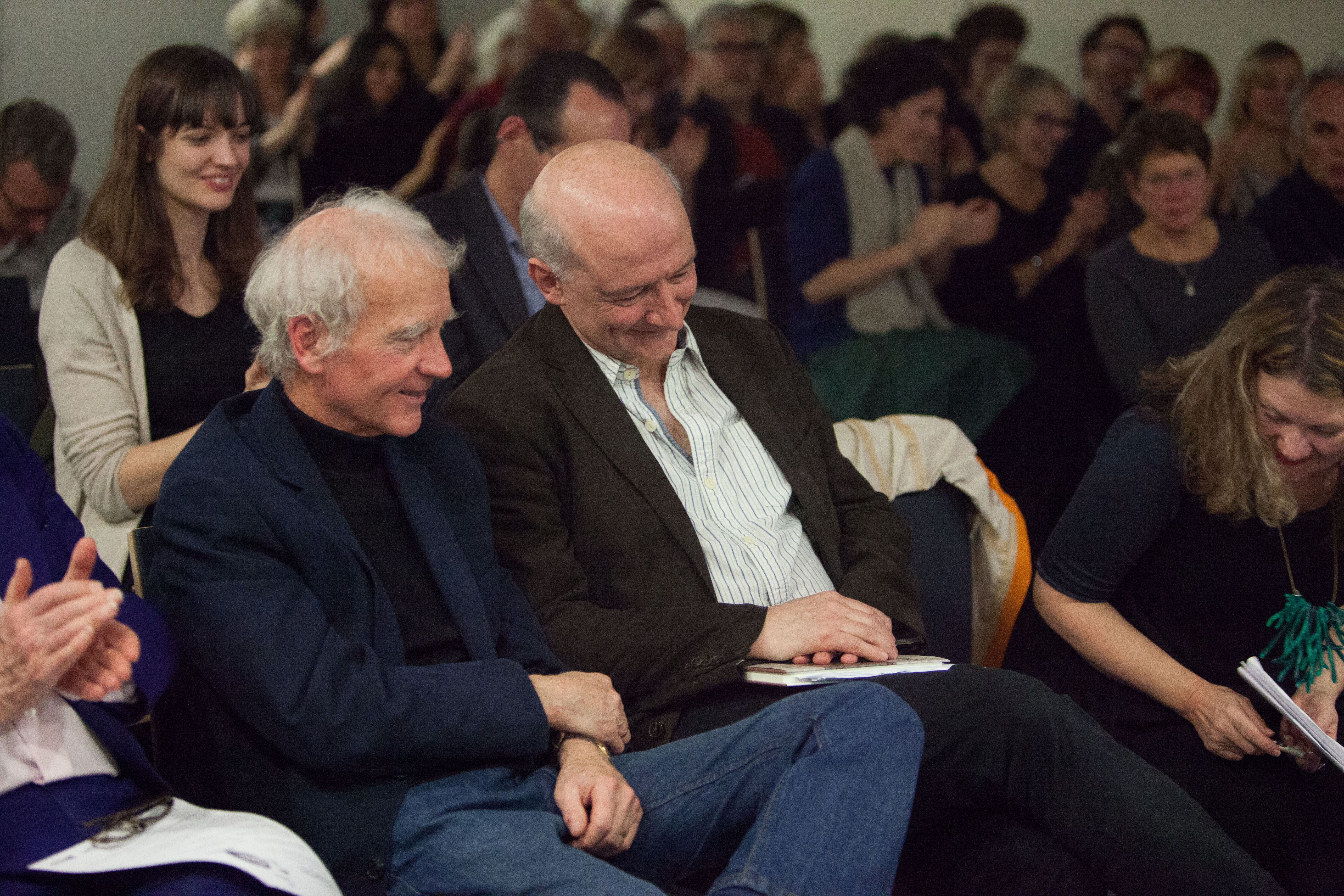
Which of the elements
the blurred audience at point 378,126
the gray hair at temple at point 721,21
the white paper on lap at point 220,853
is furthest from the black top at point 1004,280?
the white paper on lap at point 220,853

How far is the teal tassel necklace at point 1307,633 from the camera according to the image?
1.94m

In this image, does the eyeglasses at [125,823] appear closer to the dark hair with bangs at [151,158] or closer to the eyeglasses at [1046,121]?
the dark hair with bangs at [151,158]

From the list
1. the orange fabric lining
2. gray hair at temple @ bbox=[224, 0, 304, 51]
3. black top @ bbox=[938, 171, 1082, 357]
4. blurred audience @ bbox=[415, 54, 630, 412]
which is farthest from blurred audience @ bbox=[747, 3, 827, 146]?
the orange fabric lining

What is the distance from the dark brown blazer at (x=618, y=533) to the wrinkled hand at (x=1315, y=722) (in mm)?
547

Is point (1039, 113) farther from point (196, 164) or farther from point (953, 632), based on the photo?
point (196, 164)

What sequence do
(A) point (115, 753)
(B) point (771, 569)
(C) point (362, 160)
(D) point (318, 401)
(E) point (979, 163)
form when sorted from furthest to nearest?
1. (E) point (979, 163)
2. (C) point (362, 160)
3. (B) point (771, 569)
4. (D) point (318, 401)
5. (A) point (115, 753)

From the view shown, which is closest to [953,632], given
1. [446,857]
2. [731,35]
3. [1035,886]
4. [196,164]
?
[1035,886]

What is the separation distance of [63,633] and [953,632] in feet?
5.20

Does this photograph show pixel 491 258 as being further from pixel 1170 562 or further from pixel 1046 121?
pixel 1046 121

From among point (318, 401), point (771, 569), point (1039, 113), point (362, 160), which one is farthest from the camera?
point (362, 160)

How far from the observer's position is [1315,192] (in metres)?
3.74

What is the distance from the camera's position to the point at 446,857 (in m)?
1.50

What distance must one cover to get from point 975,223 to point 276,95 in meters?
2.43

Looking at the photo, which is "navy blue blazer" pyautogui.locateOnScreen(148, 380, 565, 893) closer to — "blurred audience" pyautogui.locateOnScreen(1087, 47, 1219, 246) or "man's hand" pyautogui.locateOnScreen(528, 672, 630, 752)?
"man's hand" pyautogui.locateOnScreen(528, 672, 630, 752)
